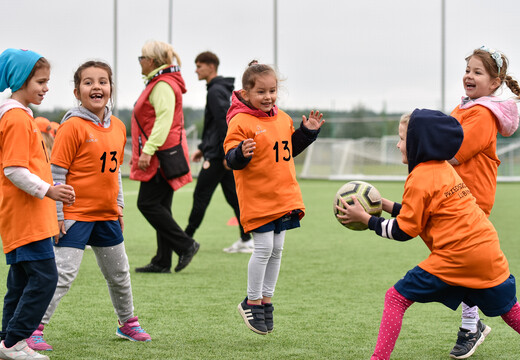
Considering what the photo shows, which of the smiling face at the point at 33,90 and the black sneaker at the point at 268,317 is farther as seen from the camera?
the black sneaker at the point at 268,317

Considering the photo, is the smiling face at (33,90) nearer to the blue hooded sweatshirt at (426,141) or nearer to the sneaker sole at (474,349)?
the blue hooded sweatshirt at (426,141)

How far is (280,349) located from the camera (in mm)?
4348

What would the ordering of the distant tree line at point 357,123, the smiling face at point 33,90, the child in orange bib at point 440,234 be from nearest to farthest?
the child in orange bib at point 440,234, the smiling face at point 33,90, the distant tree line at point 357,123

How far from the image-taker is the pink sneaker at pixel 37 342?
419 cm

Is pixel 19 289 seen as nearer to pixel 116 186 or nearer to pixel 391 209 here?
pixel 116 186

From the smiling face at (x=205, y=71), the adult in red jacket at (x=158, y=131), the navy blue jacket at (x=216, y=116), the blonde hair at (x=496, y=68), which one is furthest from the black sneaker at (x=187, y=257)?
the blonde hair at (x=496, y=68)

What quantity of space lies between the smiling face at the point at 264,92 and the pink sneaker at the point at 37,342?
72.7 inches

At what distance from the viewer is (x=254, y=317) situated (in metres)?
4.51

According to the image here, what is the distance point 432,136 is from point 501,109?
86cm

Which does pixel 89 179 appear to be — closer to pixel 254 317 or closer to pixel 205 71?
pixel 254 317

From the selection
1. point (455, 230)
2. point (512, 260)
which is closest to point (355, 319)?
point (455, 230)

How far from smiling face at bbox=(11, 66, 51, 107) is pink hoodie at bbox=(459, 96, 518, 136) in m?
2.42

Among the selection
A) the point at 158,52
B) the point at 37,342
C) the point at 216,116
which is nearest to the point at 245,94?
the point at 37,342

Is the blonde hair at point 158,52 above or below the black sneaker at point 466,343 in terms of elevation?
above
